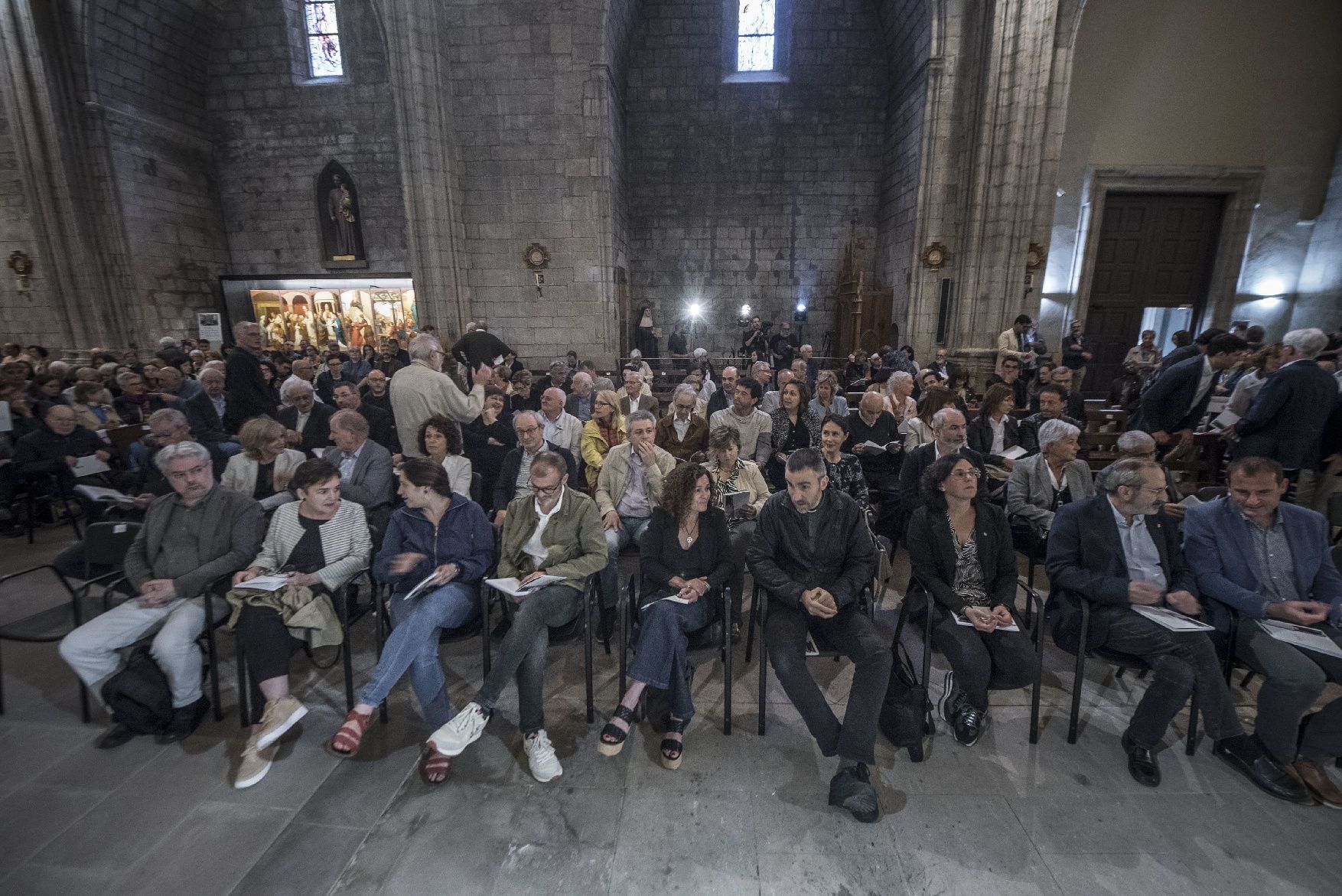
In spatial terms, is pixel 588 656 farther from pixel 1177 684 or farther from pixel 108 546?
pixel 108 546

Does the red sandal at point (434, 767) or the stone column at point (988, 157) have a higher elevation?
the stone column at point (988, 157)

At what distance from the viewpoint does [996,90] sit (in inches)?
360

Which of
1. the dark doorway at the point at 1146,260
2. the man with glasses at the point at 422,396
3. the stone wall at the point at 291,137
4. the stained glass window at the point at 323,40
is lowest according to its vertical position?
the man with glasses at the point at 422,396

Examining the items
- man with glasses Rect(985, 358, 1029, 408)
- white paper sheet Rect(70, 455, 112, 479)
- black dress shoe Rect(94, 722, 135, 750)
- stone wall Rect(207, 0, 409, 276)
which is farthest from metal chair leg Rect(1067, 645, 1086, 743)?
stone wall Rect(207, 0, 409, 276)

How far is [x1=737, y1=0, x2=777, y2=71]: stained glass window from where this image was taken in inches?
518

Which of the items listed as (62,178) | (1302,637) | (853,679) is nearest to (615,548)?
(853,679)

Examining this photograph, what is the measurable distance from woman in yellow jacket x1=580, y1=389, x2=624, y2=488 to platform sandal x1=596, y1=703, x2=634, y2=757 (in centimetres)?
217

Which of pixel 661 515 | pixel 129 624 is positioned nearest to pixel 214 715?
pixel 129 624

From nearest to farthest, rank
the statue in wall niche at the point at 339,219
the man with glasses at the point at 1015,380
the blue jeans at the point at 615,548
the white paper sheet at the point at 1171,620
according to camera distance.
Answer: the white paper sheet at the point at 1171,620, the blue jeans at the point at 615,548, the man with glasses at the point at 1015,380, the statue in wall niche at the point at 339,219

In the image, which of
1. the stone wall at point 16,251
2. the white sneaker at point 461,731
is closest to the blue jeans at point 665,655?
the white sneaker at point 461,731

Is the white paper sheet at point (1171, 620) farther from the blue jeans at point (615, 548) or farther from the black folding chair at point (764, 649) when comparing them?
the blue jeans at point (615, 548)

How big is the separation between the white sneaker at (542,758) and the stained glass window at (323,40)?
17.0m

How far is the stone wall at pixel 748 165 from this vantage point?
514 inches

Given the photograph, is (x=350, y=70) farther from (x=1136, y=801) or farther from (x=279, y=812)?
(x=1136, y=801)
